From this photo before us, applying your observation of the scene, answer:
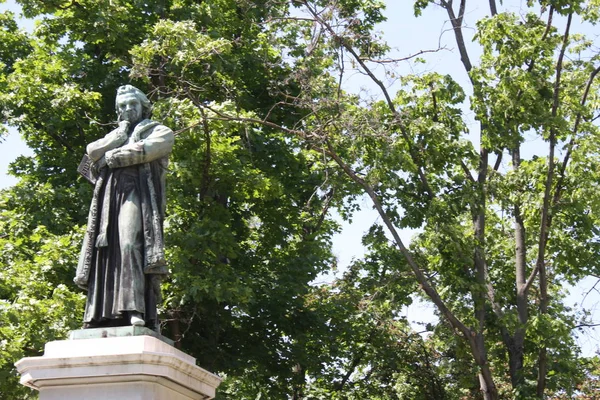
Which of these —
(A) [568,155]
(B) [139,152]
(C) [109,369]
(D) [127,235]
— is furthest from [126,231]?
(A) [568,155]

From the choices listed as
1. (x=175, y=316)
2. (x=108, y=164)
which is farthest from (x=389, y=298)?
(x=108, y=164)

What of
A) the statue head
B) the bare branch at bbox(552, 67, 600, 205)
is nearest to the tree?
the bare branch at bbox(552, 67, 600, 205)

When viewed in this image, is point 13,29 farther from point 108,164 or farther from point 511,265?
point 108,164

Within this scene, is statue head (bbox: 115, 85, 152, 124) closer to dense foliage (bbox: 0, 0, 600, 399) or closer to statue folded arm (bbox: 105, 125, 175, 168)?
statue folded arm (bbox: 105, 125, 175, 168)

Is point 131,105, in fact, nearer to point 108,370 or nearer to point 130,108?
point 130,108

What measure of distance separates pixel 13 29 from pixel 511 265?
11148 millimetres

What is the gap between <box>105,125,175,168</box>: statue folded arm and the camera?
8328mm

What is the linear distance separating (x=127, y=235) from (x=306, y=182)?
38.6 feet

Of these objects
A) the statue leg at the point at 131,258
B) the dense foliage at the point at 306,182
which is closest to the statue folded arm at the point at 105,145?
the statue leg at the point at 131,258

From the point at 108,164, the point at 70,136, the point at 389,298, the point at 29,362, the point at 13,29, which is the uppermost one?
the point at 13,29

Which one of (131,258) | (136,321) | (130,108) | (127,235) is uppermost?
(130,108)

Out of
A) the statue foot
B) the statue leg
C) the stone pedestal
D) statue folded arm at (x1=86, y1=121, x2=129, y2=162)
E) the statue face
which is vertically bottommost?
the stone pedestal

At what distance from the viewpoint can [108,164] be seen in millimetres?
8430

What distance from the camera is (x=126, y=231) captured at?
320 inches
